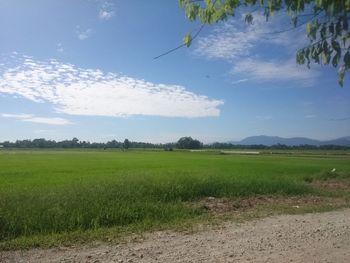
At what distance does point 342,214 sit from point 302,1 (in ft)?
33.9

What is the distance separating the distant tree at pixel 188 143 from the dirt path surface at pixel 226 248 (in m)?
142

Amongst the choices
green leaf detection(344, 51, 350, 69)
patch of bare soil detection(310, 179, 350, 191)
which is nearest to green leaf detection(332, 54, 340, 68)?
green leaf detection(344, 51, 350, 69)

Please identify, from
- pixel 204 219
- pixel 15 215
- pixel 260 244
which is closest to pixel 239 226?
pixel 204 219

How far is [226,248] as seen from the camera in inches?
293

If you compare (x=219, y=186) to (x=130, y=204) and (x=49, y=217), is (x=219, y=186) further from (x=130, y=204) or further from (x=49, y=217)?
(x=49, y=217)

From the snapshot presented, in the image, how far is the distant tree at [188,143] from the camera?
15200 cm

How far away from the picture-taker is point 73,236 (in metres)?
8.66

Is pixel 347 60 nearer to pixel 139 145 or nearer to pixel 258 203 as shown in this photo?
pixel 258 203

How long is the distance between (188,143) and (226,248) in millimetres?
145761

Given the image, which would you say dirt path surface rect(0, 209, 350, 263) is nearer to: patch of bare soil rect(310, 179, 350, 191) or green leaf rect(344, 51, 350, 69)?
green leaf rect(344, 51, 350, 69)

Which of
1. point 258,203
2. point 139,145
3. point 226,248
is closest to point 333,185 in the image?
point 258,203

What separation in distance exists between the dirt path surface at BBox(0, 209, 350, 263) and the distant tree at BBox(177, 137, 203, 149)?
142 metres

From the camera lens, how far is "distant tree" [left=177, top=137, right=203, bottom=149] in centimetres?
15200

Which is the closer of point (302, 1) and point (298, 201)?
point (302, 1)
